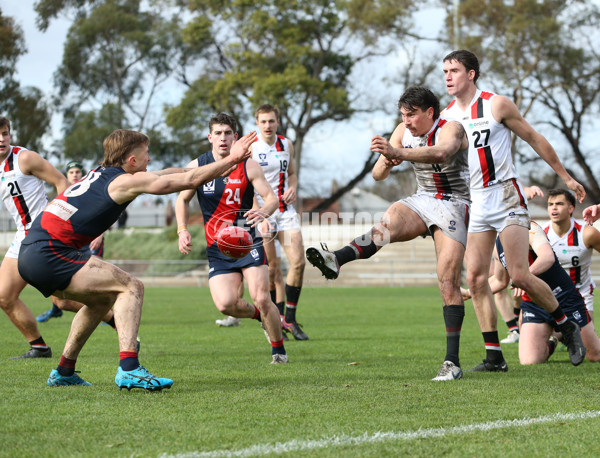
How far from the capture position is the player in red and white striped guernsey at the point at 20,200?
7.42m

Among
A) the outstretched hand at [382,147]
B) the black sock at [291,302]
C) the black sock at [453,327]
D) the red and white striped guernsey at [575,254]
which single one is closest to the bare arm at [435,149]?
the outstretched hand at [382,147]

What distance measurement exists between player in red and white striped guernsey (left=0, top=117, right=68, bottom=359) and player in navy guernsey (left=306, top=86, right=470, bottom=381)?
3.31 metres

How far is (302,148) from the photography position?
34.9 m

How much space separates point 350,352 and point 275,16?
27717 mm

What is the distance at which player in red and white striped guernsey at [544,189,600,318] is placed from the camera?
25.9ft

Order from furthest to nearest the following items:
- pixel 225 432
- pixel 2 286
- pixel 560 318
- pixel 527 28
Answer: pixel 527 28
pixel 2 286
pixel 560 318
pixel 225 432

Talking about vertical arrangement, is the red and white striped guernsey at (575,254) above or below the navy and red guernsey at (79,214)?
below

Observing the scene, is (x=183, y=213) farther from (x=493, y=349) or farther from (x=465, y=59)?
(x=493, y=349)

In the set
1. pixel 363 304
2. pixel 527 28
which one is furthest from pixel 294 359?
pixel 527 28

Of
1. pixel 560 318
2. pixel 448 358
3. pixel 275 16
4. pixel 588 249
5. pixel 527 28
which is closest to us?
pixel 448 358

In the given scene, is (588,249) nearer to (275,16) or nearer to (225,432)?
(225,432)

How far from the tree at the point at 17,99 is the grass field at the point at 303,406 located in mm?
32410

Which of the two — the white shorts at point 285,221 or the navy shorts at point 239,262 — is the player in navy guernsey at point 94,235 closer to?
the navy shorts at point 239,262

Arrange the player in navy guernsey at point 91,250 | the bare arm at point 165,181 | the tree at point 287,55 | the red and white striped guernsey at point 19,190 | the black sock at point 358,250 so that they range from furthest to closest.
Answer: the tree at point 287,55
the player in navy guernsey at point 91,250
the red and white striped guernsey at point 19,190
the black sock at point 358,250
the bare arm at point 165,181
